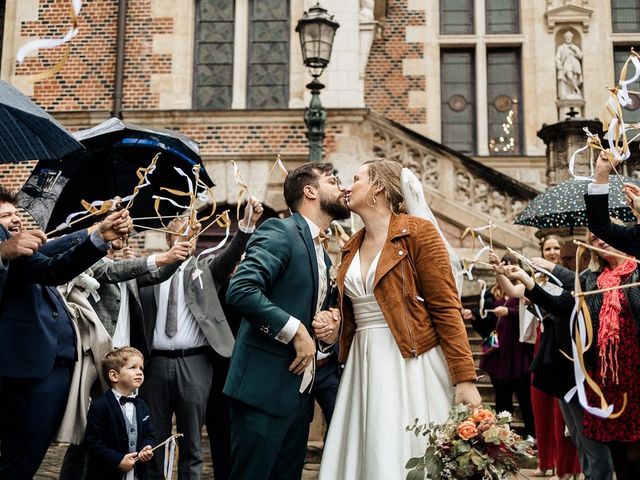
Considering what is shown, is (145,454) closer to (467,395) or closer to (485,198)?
(467,395)

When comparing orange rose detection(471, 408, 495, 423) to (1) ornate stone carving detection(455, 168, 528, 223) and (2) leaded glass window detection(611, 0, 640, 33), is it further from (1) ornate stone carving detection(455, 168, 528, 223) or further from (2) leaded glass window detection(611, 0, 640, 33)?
(2) leaded glass window detection(611, 0, 640, 33)

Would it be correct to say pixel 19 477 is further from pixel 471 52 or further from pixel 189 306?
pixel 471 52

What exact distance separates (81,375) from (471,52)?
14456mm

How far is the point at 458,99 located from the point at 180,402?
13116 millimetres

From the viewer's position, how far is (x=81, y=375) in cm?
560

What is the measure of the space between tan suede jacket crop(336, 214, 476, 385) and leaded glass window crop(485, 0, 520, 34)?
49.0ft

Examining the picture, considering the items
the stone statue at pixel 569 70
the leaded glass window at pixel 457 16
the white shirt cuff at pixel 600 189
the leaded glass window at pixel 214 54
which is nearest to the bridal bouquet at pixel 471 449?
the white shirt cuff at pixel 600 189

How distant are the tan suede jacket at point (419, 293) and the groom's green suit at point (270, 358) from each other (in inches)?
17.1

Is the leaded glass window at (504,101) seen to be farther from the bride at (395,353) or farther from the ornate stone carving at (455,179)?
the bride at (395,353)

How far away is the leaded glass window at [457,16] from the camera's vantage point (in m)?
18.3

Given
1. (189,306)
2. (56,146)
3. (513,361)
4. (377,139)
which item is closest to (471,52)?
(377,139)

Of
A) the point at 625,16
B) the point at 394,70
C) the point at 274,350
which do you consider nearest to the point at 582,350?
the point at 274,350

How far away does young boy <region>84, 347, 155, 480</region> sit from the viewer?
17.4 ft

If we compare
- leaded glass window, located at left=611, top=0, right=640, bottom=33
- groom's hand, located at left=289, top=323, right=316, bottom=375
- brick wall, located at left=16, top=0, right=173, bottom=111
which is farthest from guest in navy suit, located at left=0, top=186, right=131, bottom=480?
leaded glass window, located at left=611, top=0, right=640, bottom=33
